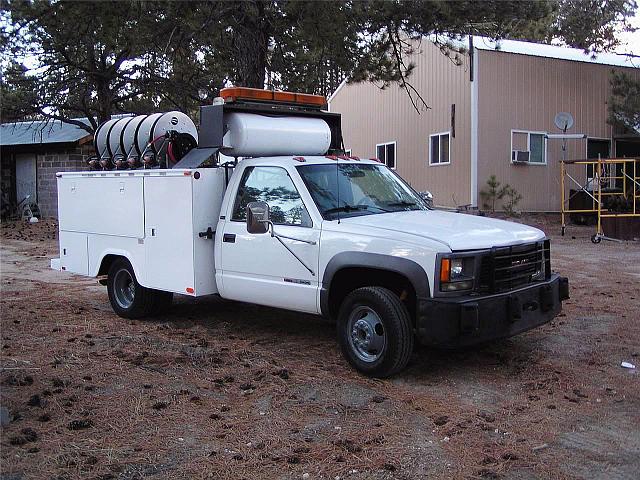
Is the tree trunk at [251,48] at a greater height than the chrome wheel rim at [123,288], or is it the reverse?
the tree trunk at [251,48]

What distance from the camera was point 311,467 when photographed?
164 inches

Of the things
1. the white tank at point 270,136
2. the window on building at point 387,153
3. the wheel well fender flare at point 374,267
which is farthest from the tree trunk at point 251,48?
the window on building at point 387,153

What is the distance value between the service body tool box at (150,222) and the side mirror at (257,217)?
1.18 meters

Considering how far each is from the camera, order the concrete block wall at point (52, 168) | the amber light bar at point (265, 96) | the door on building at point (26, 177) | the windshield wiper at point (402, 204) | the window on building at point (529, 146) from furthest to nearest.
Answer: the door on building at point (26, 177) → the concrete block wall at point (52, 168) → the window on building at point (529, 146) → the amber light bar at point (265, 96) → the windshield wiper at point (402, 204)

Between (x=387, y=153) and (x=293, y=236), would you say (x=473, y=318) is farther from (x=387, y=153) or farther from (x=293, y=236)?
(x=387, y=153)

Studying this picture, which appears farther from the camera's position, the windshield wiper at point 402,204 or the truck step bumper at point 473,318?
the windshield wiper at point 402,204

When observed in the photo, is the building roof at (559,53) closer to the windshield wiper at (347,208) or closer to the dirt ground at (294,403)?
the dirt ground at (294,403)

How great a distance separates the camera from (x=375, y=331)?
5820 mm

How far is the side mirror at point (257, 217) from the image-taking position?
19.8ft

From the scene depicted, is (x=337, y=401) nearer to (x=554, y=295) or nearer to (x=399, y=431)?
(x=399, y=431)

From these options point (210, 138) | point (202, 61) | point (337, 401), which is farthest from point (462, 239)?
point (202, 61)

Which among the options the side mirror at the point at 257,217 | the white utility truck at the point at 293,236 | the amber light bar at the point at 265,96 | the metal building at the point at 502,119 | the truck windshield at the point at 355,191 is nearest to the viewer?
the white utility truck at the point at 293,236

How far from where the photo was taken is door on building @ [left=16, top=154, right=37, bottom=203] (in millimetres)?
25312

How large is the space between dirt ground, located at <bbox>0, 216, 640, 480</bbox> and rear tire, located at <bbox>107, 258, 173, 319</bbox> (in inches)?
Result: 7.6
